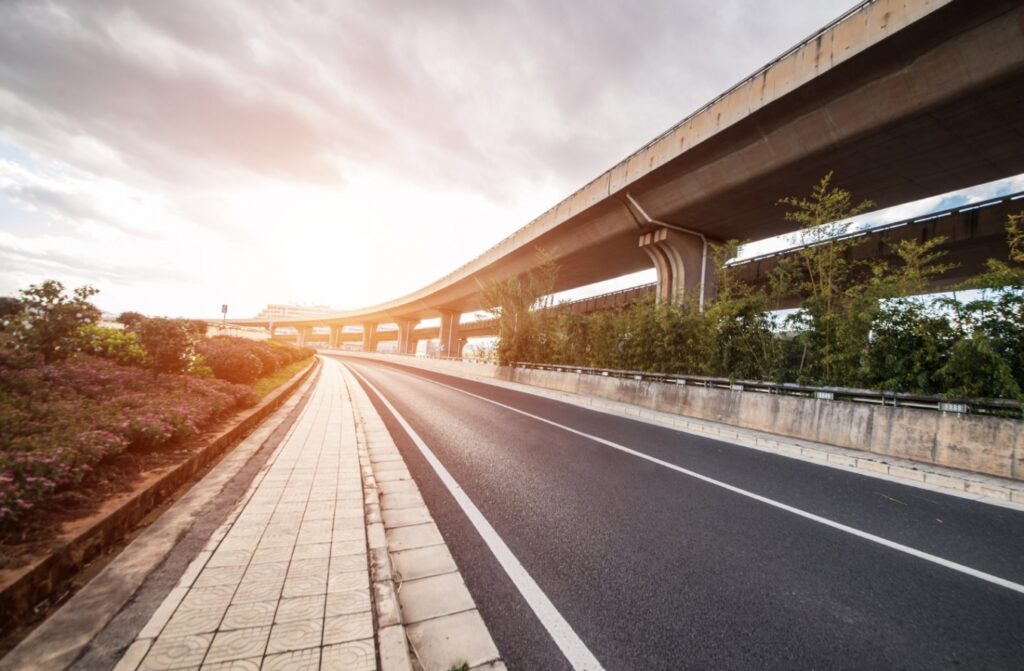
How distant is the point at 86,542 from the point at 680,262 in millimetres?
21087

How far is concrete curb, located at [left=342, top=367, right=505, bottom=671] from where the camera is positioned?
1.99 m

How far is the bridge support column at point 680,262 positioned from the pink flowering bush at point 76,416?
736 inches

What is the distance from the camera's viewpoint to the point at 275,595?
2.41 metres

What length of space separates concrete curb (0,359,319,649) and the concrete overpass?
16802mm

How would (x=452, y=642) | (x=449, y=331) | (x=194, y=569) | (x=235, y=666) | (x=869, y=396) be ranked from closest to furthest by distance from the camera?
(x=235, y=666) → (x=452, y=642) → (x=194, y=569) → (x=869, y=396) → (x=449, y=331)

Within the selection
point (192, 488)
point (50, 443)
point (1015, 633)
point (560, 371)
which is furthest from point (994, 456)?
point (560, 371)

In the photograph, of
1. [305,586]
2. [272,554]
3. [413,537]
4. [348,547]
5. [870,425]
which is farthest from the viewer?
[870,425]

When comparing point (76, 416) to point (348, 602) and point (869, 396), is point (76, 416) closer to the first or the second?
point (348, 602)

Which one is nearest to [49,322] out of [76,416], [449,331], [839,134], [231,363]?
[76,416]

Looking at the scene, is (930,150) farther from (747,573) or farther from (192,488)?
(192,488)

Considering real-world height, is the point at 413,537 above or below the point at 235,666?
below

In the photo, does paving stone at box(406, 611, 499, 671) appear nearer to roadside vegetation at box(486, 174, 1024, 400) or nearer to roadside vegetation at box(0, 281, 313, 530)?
roadside vegetation at box(0, 281, 313, 530)

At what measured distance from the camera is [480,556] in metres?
3.10

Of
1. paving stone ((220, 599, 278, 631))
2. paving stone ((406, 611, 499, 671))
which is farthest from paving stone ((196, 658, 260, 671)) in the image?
paving stone ((406, 611, 499, 671))
